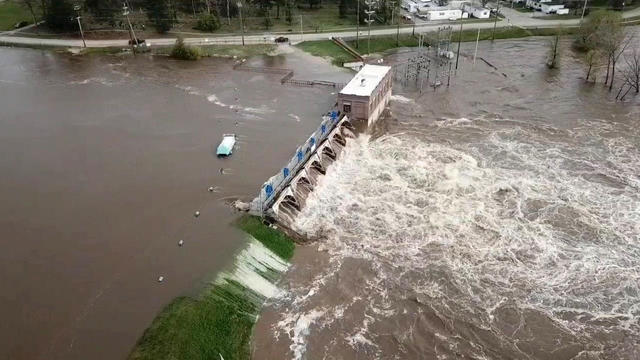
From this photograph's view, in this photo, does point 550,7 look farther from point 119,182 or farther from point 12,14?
point 12,14

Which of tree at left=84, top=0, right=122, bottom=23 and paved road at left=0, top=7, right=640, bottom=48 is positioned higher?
tree at left=84, top=0, right=122, bottom=23

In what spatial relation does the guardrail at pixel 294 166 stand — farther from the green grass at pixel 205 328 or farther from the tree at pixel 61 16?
the tree at pixel 61 16

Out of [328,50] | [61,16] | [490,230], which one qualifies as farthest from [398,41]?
[61,16]

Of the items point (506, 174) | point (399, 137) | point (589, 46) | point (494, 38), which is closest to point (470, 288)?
point (506, 174)

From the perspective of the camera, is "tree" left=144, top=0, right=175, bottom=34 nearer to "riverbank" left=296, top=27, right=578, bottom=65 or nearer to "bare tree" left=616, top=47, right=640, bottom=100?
"riverbank" left=296, top=27, right=578, bottom=65

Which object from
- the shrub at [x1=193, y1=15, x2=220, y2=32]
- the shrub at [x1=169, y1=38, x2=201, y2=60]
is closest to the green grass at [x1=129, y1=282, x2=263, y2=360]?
the shrub at [x1=169, y1=38, x2=201, y2=60]

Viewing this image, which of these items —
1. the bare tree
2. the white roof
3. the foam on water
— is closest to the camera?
the foam on water
